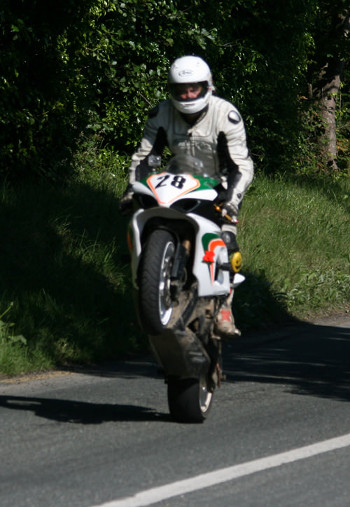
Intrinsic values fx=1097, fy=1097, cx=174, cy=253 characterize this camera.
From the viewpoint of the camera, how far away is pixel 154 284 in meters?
6.12

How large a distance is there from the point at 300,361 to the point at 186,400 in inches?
128

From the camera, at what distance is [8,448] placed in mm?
5992

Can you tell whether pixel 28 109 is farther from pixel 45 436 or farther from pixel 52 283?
pixel 45 436

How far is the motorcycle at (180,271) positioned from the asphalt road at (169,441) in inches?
15.8

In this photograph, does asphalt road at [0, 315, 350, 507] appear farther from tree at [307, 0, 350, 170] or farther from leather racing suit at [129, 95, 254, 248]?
tree at [307, 0, 350, 170]

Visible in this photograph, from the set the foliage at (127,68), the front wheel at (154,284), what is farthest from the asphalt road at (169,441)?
the foliage at (127,68)

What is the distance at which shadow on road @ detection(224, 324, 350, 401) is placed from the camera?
332 inches

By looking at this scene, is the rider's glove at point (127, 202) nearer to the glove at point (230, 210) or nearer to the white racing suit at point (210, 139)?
the white racing suit at point (210, 139)

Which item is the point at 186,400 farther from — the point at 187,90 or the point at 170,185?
the point at 187,90

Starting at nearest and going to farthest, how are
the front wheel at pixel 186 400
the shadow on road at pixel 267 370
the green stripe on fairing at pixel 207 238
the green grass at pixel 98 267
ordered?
1. the green stripe on fairing at pixel 207 238
2. the front wheel at pixel 186 400
3. the shadow on road at pixel 267 370
4. the green grass at pixel 98 267

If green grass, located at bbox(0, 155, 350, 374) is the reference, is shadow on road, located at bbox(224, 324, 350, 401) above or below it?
below

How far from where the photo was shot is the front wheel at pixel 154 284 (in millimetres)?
6113

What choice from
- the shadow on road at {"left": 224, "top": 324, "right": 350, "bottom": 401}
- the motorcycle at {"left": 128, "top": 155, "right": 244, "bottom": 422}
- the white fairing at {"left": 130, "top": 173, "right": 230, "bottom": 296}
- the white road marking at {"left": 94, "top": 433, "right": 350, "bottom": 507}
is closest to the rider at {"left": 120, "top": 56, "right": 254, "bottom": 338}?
the motorcycle at {"left": 128, "top": 155, "right": 244, "bottom": 422}

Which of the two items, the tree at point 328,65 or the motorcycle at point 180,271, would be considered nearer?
the motorcycle at point 180,271
